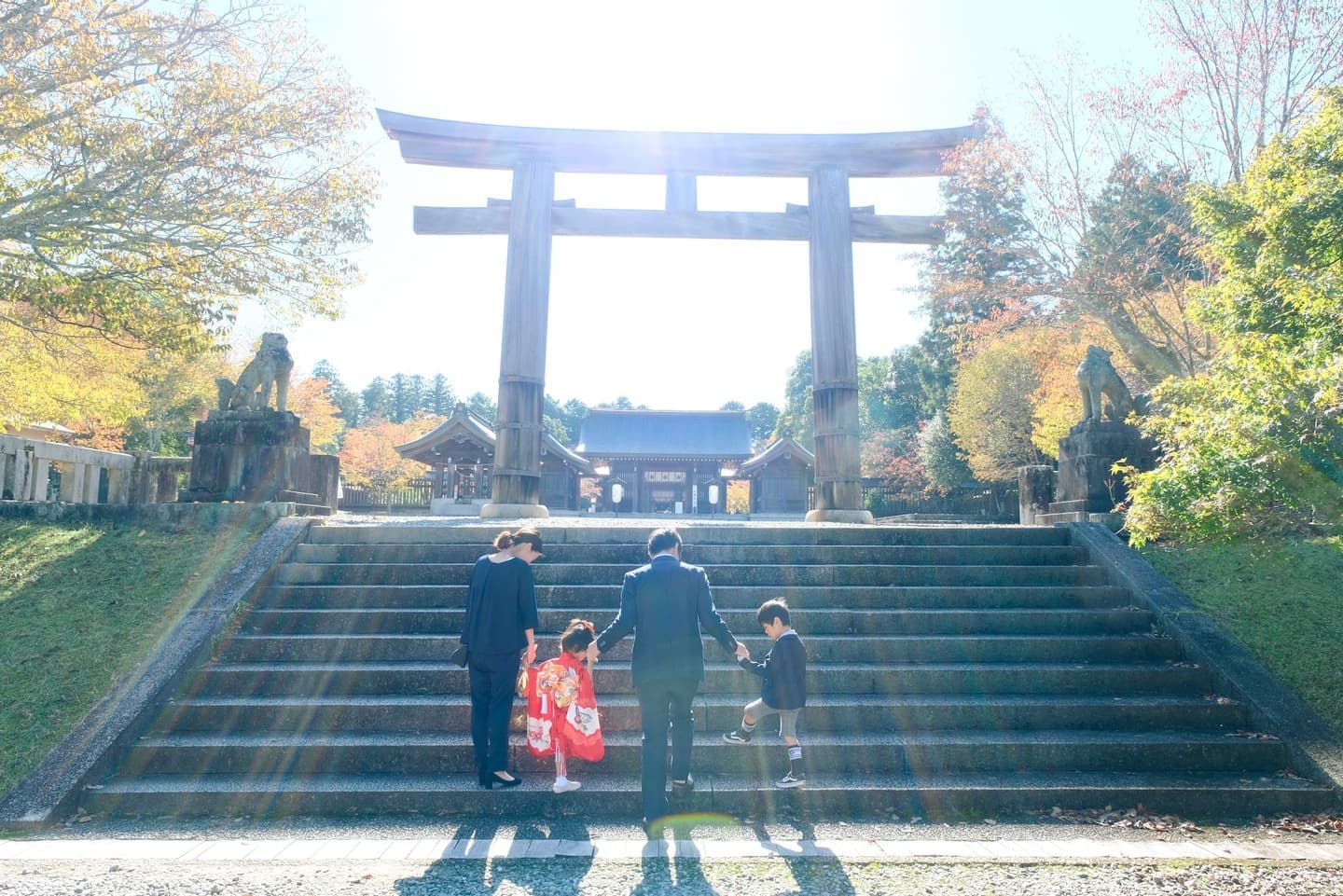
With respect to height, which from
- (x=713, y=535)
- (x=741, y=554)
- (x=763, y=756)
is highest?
(x=713, y=535)

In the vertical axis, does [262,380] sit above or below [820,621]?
above

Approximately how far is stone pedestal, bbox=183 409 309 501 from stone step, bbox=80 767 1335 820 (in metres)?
4.10

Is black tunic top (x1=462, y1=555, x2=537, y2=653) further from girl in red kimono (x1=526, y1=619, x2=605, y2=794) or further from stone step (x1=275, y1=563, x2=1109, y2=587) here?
stone step (x1=275, y1=563, x2=1109, y2=587)

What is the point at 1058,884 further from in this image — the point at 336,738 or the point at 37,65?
the point at 37,65

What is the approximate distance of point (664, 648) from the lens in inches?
161

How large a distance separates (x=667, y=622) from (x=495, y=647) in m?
0.98

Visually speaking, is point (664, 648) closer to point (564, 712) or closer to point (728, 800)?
point (564, 712)

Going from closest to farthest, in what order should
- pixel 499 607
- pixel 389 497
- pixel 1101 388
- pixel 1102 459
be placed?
1. pixel 499 607
2. pixel 1102 459
3. pixel 1101 388
4. pixel 389 497

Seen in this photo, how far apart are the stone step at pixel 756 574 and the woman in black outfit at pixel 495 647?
2064 mm

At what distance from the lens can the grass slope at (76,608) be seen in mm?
4938

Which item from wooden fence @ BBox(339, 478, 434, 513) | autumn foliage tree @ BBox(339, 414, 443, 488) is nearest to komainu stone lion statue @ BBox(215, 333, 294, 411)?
wooden fence @ BBox(339, 478, 434, 513)

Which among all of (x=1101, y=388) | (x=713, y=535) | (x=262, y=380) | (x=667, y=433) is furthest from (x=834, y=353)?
(x=667, y=433)

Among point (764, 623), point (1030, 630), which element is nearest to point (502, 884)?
point (764, 623)

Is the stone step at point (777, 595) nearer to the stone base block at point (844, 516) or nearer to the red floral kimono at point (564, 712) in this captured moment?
the red floral kimono at point (564, 712)
